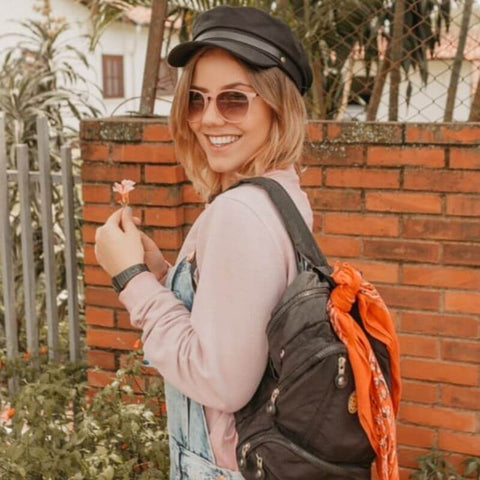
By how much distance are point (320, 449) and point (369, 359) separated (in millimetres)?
188

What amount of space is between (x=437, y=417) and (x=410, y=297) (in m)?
0.46

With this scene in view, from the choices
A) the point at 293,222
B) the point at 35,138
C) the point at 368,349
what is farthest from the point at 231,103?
the point at 35,138

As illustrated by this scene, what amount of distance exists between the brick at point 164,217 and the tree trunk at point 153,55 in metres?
0.46

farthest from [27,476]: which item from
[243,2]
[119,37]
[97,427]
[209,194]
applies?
[119,37]

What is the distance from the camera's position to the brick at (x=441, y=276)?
288cm

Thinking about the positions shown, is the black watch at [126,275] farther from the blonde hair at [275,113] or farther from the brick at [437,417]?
the brick at [437,417]

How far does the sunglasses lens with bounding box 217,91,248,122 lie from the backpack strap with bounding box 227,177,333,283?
0.16m

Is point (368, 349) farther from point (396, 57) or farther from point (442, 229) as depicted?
point (396, 57)

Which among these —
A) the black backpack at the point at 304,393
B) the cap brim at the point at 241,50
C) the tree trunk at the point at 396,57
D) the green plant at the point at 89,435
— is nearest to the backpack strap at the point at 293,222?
the black backpack at the point at 304,393

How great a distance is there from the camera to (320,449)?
1473 mm

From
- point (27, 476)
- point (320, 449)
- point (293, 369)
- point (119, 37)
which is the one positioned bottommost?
point (27, 476)

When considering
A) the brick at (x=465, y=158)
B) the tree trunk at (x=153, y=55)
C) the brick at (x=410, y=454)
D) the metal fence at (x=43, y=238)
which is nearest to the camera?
the brick at (x=465, y=158)

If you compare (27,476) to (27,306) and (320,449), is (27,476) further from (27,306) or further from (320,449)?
(320,449)

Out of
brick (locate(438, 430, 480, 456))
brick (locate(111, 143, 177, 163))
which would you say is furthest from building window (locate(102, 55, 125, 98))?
brick (locate(438, 430, 480, 456))
